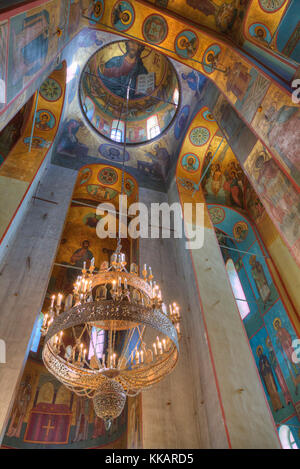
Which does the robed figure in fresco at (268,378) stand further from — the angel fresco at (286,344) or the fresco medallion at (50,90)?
the fresco medallion at (50,90)

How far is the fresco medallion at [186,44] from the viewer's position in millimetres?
7227

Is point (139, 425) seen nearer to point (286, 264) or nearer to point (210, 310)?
point (210, 310)

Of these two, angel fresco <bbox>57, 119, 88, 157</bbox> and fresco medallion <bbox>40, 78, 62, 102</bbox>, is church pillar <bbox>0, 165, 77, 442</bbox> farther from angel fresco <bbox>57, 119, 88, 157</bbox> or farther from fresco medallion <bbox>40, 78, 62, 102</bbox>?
fresco medallion <bbox>40, 78, 62, 102</bbox>

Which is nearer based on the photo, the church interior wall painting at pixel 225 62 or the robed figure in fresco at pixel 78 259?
the church interior wall painting at pixel 225 62

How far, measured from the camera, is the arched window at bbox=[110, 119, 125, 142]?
12070mm

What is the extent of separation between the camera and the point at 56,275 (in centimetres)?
1168

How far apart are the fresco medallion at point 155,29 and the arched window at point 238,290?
28.8 feet

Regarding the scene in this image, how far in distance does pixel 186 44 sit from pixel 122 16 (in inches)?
67.9

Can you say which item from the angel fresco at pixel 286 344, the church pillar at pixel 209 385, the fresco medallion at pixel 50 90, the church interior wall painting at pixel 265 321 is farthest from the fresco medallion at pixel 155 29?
the angel fresco at pixel 286 344

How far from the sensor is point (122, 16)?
7141 mm

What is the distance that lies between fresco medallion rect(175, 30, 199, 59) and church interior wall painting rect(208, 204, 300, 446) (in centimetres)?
557

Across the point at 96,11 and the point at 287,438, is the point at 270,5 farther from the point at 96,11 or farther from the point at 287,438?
the point at 287,438

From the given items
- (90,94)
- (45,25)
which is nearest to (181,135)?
(90,94)

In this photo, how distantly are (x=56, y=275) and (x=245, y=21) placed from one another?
1024 centimetres
